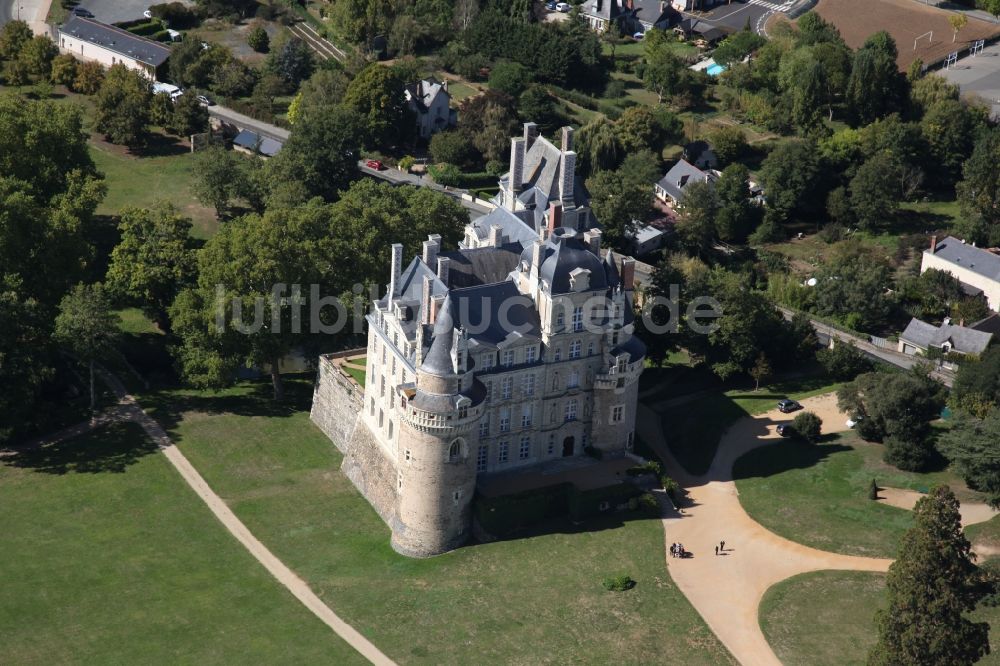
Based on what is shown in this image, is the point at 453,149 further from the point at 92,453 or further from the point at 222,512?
the point at 222,512

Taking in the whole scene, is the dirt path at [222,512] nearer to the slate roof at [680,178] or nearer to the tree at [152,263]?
the tree at [152,263]

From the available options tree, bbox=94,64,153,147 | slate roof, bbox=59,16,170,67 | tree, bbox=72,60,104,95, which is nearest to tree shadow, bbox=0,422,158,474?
tree, bbox=94,64,153,147

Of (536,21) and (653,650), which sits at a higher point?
(536,21)

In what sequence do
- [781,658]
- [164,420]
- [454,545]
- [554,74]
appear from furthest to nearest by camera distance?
[554,74]
[164,420]
[454,545]
[781,658]

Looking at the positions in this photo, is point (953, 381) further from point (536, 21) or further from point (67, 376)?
point (536, 21)

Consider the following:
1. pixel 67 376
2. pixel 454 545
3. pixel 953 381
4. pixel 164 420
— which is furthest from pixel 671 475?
pixel 67 376

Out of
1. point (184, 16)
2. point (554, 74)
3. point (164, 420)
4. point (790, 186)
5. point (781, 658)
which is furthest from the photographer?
point (184, 16)

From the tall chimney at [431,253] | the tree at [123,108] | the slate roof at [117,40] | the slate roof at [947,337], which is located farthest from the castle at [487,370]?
the slate roof at [117,40]
